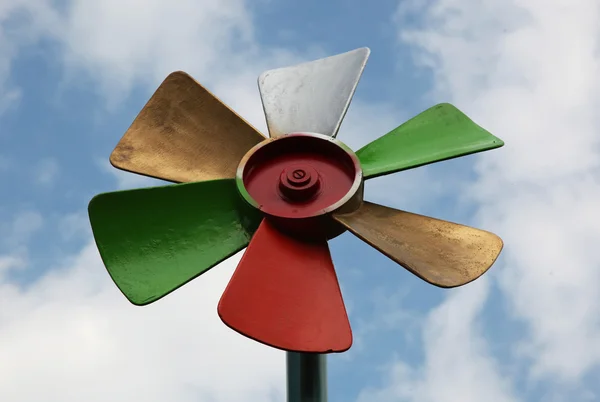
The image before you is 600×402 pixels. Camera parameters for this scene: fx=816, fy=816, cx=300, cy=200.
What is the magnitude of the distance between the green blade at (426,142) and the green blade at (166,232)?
914 millimetres

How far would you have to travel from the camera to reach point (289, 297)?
4285mm

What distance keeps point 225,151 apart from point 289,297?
59.1 inches

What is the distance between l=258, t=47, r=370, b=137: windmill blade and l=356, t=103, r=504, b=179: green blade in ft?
1.21

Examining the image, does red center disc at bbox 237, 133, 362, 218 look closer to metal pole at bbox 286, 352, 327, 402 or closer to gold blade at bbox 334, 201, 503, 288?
gold blade at bbox 334, 201, 503, 288

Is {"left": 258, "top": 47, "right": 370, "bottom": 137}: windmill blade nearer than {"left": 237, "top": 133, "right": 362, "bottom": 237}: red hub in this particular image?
No

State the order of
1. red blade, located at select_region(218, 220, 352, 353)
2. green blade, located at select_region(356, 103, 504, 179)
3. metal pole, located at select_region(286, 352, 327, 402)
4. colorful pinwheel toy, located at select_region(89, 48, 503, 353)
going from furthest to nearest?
1. green blade, located at select_region(356, 103, 504, 179)
2. metal pole, located at select_region(286, 352, 327, 402)
3. colorful pinwheel toy, located at select_region(89, 48, 503, 353)
4. red blade, located at select_region(218, 220, 352, 353)

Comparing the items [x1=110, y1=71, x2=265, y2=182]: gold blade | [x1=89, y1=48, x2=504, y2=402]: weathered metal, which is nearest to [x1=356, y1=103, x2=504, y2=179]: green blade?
[x1=89, y1=48, x2=504, y2=402]: weathered metal

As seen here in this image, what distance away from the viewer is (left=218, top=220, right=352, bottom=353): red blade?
4.06 m

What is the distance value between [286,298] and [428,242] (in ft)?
3.37

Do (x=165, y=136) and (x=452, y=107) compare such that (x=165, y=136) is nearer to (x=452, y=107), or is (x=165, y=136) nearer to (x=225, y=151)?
(x=225, y=151)

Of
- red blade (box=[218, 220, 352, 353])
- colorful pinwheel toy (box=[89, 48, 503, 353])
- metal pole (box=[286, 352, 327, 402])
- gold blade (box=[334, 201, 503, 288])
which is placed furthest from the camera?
metal pole (box=[286, 352, 327, 402])

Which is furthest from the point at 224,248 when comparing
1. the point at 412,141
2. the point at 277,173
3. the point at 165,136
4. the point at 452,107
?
the point at 452,107

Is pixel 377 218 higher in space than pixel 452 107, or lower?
lower

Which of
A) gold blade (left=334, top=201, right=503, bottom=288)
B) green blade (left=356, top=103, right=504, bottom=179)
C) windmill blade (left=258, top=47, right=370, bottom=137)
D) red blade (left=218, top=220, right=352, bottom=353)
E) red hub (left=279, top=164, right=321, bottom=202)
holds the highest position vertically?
windmill blade (left=258, top=47, right=370, bottom=137)
